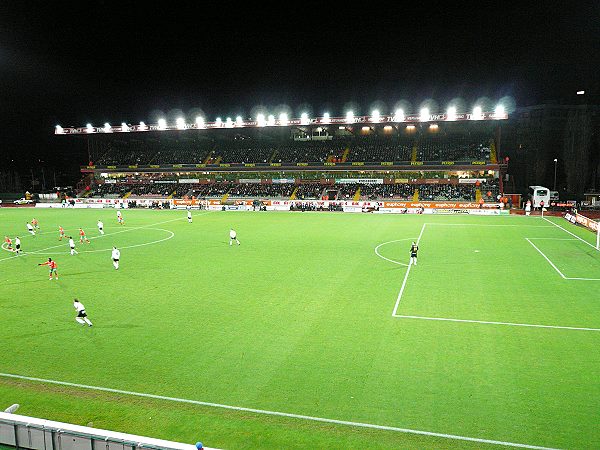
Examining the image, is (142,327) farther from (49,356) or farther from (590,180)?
(590,180)

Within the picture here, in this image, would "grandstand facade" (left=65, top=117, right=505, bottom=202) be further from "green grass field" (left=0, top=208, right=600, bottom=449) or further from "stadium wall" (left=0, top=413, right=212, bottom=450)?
"stadium wall" (left=0, top=413, right=212, bottom=450)

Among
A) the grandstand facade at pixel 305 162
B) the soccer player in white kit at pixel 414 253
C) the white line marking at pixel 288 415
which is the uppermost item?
the grandstand facade at pixel 305 162

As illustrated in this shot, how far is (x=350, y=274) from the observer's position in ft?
66.5

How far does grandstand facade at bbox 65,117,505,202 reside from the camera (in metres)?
60.2

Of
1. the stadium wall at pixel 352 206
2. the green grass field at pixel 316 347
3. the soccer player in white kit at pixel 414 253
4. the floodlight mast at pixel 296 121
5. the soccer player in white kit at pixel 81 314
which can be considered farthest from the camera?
the floodlight mast at pixel 296 121

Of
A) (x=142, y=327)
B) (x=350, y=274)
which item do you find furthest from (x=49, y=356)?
(x=350, y=274)

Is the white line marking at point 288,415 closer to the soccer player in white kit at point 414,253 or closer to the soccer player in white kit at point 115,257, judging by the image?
the soccer player in white kit at point 115,257

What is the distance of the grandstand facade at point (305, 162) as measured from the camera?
60.2 metres

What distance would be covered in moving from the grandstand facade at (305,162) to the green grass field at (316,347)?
37005 millimetres

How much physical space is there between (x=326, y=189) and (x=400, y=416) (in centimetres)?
5668

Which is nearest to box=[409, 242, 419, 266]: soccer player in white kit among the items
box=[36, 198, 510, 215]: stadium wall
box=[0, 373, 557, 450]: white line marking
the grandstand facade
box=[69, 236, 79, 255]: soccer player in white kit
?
box=[0, 373, 557, 450]: white line marking

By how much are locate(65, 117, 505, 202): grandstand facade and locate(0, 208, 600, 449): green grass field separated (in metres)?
37.0

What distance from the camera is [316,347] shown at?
11.9 metres

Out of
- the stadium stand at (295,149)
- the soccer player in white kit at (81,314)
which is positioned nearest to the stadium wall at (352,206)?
the stadium stand at (295,149)
